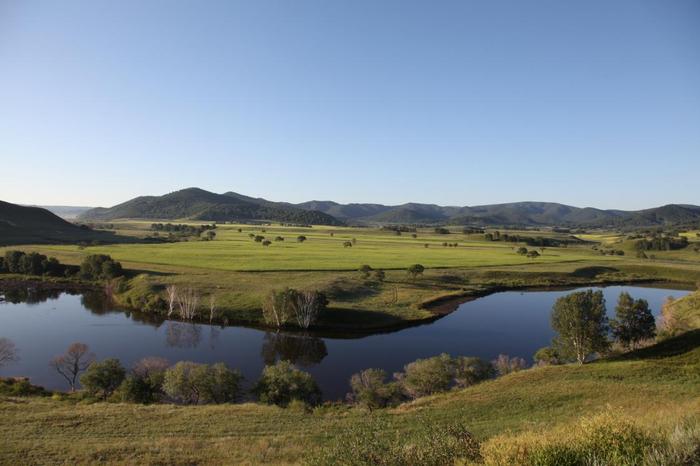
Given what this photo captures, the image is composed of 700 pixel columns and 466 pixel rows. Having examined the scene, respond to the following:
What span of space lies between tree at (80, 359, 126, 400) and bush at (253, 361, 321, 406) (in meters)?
12.3

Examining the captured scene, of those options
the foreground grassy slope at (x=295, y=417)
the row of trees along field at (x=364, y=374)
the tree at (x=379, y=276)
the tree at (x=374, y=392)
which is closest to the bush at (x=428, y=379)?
the row of trees along field at (x=364, y=374)

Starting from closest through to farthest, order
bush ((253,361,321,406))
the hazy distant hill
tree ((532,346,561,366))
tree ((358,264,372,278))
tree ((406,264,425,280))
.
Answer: bush ((253,361,321,406)), tree ((532,346,561,366)), tree ((358,264,372,278)), tree ((406,264,425,280)), the hazy distant hill

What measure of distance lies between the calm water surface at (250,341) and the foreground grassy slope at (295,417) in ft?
45.6

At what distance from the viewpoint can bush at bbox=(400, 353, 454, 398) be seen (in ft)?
111

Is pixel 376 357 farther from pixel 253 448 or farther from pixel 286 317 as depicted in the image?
pixel 253 448

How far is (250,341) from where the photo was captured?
173 feet

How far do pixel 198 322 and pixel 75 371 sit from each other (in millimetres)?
22899

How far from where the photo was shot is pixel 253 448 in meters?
18.0

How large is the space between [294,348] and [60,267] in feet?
230

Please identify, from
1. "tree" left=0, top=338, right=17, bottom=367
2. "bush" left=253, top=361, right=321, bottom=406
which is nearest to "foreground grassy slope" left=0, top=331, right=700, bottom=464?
"bush" left=253, top=361, right=321, bottom=406

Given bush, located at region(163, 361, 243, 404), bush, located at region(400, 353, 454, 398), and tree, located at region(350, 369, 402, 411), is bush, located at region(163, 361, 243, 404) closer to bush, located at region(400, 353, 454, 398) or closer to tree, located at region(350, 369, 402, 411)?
tree, located at region(350, 369, 402, 411)

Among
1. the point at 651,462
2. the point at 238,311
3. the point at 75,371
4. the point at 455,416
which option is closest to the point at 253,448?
the point at 455,416

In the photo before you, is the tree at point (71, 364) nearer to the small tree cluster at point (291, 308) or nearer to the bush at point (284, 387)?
the bush at point (284, 387)

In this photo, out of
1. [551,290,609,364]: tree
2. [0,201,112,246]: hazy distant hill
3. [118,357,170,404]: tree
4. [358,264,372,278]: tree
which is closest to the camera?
[118,357,170,404]: tree
